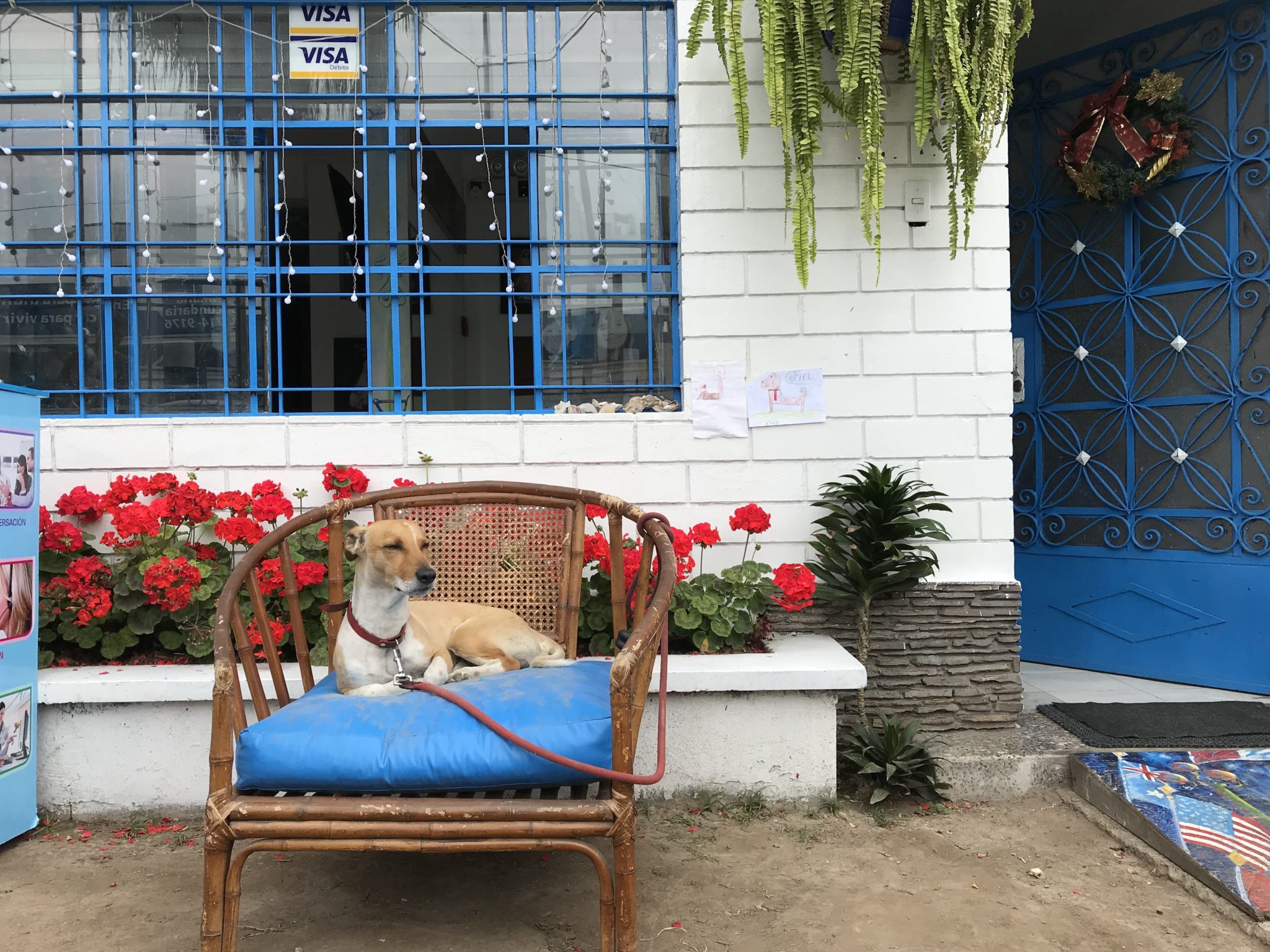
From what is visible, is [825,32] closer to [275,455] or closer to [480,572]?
[480,572]

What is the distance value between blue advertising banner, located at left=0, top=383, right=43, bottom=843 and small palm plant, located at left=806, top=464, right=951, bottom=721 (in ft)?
9.32

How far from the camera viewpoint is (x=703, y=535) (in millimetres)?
3504

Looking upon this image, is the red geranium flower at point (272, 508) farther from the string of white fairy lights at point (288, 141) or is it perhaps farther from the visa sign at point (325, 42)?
the visa sign at point (325, 42)

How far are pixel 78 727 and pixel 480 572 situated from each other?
5.10 ft

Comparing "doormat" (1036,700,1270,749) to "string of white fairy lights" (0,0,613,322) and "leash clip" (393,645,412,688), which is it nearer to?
"leash clip" (393,645,412,688)

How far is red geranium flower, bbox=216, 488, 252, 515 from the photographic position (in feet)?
11.9

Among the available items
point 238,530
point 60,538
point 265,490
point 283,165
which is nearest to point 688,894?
point 238,530

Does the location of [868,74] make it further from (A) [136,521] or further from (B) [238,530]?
(A) [136,521]

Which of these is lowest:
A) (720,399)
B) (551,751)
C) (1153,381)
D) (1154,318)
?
(551,751)

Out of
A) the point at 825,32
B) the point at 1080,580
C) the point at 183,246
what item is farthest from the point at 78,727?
the point at 1080,580

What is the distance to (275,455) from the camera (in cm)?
380

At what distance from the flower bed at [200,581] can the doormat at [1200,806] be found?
1225 millimetres

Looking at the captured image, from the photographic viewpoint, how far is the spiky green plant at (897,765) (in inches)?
129

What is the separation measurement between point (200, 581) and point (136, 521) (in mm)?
322
